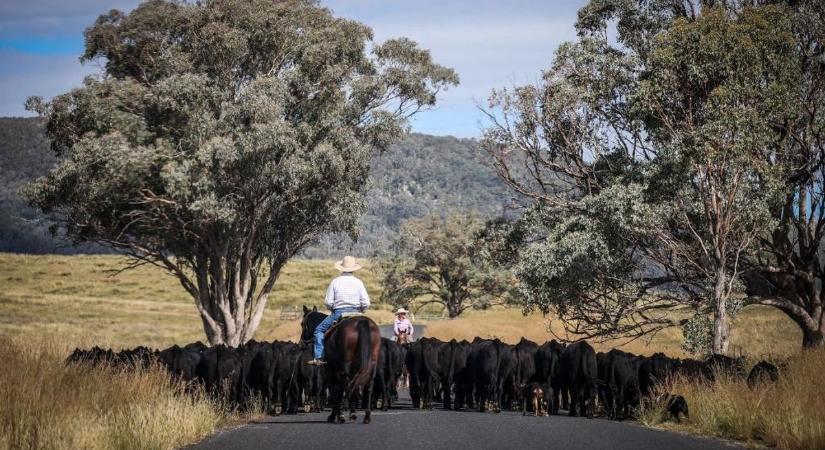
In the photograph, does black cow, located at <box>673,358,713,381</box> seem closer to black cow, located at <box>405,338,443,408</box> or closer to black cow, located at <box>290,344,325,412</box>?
black cow, located at <box>405,338,443,408</box>

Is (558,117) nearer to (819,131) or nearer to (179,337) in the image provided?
(819,131)

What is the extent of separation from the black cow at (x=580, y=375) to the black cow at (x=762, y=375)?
2.72 metres

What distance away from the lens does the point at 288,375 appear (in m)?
17.1

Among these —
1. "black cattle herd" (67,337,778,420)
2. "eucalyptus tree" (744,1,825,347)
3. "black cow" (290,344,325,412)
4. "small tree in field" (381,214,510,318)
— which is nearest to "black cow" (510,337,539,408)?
"black cattle herd" (67,337,778,420)

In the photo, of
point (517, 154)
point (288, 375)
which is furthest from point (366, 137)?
point (288, 375)

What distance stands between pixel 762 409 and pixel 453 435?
441 centimetres

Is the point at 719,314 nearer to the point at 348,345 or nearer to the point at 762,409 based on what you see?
the point at 762,409

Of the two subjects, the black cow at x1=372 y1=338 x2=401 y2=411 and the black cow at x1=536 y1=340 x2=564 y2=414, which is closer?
the black cow at x1=536 y1=340 x2=564 y2=414

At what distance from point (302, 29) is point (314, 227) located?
7.57 meters

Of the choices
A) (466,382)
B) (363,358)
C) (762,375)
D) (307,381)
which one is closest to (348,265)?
(363,358)

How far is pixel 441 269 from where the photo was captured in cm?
6412

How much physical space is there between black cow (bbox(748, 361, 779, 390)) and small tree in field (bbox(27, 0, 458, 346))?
1863 centimetres

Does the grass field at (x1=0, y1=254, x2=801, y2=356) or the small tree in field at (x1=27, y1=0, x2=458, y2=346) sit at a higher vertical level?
the small tree in field at (x1=27, y1=0, x2=458, y2=346)

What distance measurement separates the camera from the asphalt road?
38.0 feet
